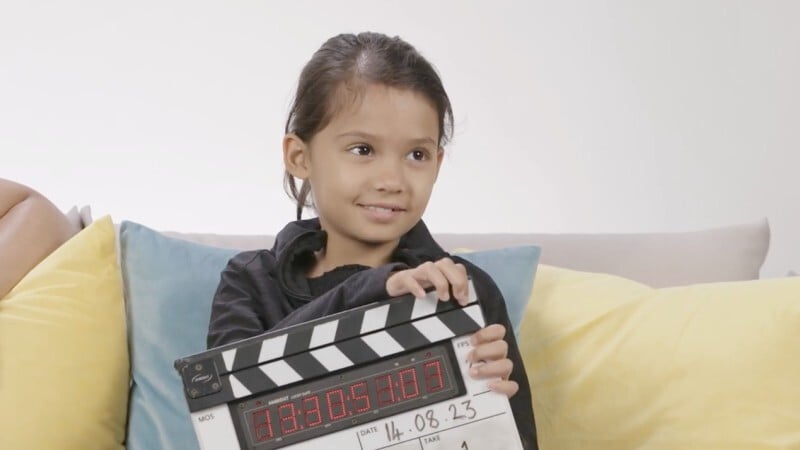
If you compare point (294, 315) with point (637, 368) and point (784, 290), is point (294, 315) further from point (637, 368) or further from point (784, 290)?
point (784, 290)

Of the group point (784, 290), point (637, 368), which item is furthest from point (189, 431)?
point (784, 290)

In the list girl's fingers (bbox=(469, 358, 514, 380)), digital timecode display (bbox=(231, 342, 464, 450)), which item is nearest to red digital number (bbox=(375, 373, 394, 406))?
digital timecode display (bbox=(231, 342, 464, 450))

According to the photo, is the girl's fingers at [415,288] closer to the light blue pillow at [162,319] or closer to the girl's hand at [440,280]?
the girl's hand at [440,280]

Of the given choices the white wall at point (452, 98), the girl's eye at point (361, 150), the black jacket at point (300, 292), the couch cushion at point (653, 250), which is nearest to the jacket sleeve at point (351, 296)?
the black jacket at point (300, 292)

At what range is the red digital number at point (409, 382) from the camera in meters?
1.32

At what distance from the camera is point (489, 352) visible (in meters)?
1.33

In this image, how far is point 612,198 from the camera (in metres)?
2.76

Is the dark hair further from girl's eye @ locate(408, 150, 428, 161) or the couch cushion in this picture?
the couch cushion

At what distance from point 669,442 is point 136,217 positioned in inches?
64.3

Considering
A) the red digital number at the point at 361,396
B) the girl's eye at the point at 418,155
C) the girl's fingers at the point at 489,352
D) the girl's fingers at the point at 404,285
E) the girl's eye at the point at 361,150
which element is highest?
the girl's eye at the point at 361,150

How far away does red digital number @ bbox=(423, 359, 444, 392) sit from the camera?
52.0 inches

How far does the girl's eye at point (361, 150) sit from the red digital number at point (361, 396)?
1.31 feet

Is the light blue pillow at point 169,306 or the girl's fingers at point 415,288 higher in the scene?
the girl's fingers at point 415,288

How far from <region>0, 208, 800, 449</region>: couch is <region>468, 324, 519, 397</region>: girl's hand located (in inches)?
15.5
